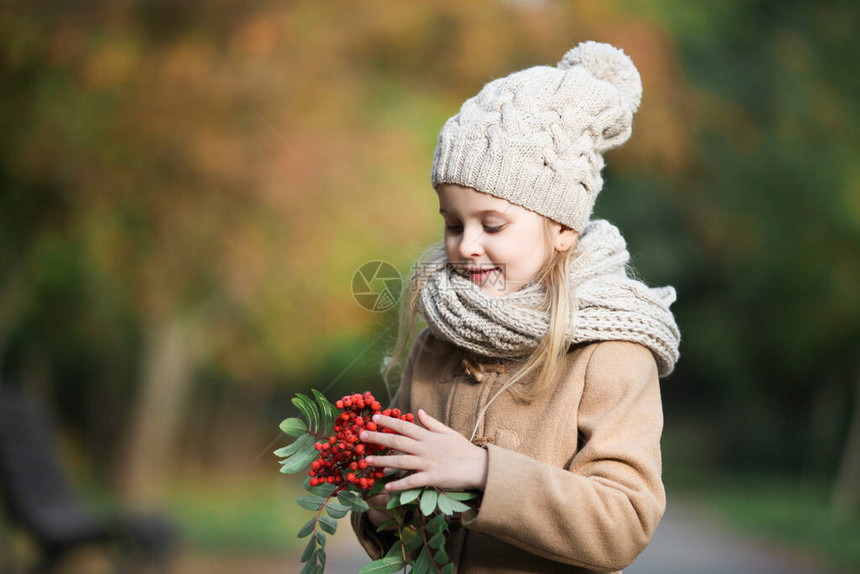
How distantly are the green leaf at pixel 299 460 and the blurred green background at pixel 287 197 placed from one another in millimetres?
3788

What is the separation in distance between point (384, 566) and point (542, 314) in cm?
64

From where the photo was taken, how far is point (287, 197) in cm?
728

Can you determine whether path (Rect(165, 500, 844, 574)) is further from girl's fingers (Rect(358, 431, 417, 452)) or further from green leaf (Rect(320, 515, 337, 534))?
girl's fingers (Rect(358, 431, 417, 452))

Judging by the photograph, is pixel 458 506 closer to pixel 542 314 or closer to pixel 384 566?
pixel 384 566

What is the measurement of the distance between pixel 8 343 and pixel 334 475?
7.22 meters

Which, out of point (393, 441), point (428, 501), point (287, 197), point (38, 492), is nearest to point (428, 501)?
point (428, 501)

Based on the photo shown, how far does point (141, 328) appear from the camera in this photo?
8484mm

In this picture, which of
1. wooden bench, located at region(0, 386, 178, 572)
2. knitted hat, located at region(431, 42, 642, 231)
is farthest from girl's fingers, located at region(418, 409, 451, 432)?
wooden bench, located at region(0, 386, 178, 572)

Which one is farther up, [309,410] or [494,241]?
[494,241]

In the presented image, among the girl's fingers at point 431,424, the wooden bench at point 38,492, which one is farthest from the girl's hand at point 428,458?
the wooden bench at point 38,492

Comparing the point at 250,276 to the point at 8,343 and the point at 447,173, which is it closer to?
the point at 8,343

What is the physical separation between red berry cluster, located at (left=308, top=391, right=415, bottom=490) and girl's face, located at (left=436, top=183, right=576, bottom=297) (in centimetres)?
40

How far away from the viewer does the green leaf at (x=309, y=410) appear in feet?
6.02

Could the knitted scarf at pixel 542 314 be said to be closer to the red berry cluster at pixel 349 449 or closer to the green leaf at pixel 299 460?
the red berry cluster at pixel 349 449
